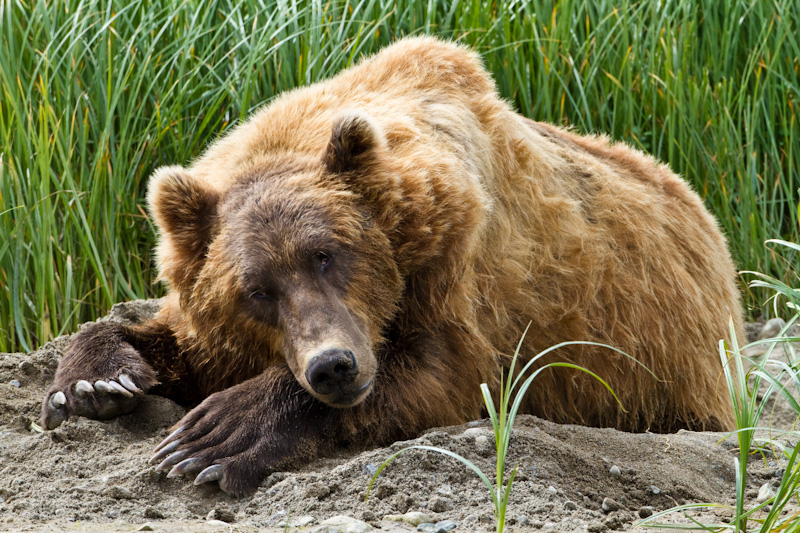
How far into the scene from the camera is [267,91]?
5.98m

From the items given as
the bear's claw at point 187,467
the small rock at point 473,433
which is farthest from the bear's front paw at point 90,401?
the small rock at point 473,433

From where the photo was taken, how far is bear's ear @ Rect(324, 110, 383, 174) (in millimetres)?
3391

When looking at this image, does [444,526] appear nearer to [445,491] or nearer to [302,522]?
[445,491]

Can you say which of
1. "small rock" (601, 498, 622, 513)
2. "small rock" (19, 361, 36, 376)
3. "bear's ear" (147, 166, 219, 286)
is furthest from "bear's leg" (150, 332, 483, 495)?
"small rock" (19, 361, 36, 376)

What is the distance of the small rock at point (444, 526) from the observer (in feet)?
8.29

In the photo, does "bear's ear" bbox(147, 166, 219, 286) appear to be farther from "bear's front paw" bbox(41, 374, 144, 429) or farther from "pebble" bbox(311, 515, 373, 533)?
"pebble" bbox(311, 515, 373, 533)

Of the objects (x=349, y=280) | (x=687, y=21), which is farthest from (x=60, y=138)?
(x=687, y=21)

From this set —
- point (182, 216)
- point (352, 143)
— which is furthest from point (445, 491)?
point (182, 216)

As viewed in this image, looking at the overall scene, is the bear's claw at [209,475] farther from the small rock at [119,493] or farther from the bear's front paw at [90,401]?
the bear's front paw at [90,401]

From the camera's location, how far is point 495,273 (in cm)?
374

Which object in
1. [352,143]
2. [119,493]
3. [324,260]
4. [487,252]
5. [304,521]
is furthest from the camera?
[487,252]

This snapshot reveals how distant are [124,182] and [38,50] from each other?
94cm

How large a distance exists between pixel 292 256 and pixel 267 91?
9.75 ft

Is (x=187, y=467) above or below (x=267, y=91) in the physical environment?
below
